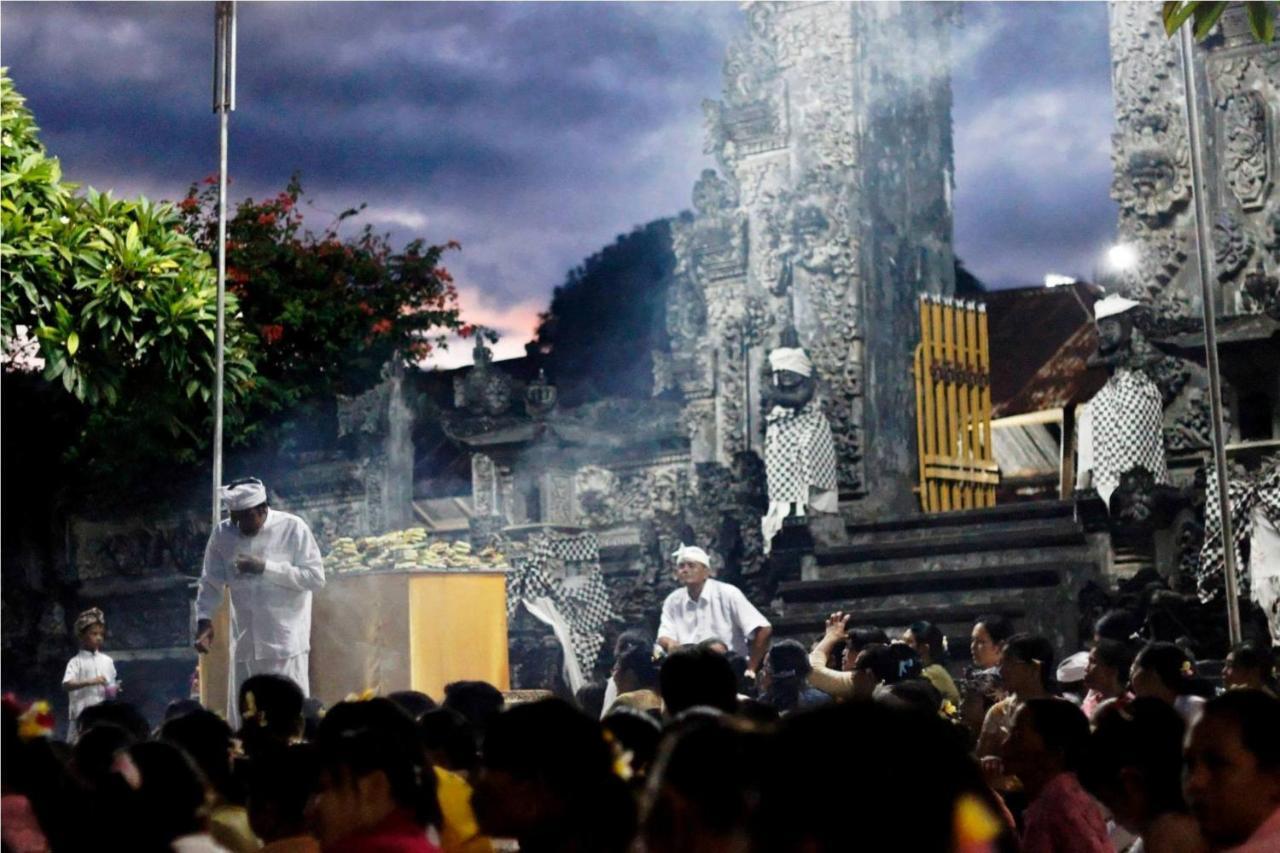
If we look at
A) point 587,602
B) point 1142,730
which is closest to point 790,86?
point 587,602

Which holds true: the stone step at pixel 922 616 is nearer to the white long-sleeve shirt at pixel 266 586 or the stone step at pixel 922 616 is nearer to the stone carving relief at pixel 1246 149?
the stone carving relief at pixel 1246 149

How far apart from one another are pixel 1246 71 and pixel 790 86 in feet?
14.1

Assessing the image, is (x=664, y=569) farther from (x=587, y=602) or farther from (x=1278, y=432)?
(x=1278, y=432)

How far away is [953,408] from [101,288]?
8517 millimetres

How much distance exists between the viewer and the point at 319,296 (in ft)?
76.9

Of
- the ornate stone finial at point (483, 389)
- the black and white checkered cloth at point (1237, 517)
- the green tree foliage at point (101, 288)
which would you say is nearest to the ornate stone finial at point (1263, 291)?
the black and white checkered cloth at point (1237, 517)

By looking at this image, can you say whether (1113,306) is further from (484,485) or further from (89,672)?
(89,672)

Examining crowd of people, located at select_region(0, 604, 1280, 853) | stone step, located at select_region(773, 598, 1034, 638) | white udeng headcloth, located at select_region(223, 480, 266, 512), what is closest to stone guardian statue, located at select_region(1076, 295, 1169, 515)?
stone step, located at select_region(773, 598, 1034, 638)

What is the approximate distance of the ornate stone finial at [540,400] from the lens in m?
17.8

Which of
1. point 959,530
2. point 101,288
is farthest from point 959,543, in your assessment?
point 101,288

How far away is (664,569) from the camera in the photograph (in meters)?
16.5

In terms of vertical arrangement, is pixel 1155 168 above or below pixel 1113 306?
above

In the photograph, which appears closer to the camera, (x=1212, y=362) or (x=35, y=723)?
(x=35, y=723)

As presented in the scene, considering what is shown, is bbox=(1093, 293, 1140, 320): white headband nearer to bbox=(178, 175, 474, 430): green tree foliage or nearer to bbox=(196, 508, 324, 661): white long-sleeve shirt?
bbox=(196, 508, 324, 661): white long-sleeve shirt
